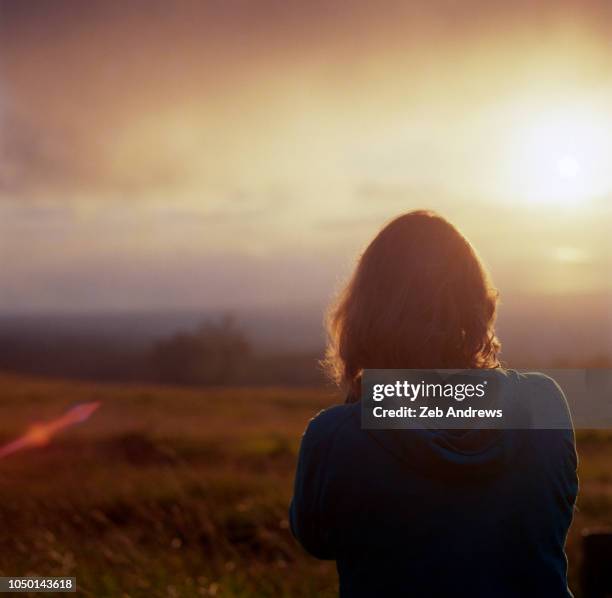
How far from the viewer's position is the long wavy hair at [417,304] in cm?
177

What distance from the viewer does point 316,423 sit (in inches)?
65.1

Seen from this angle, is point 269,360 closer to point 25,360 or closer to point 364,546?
point 25,360

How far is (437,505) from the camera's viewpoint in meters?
1.60

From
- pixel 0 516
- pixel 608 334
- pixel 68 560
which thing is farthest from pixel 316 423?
pixel 0 516

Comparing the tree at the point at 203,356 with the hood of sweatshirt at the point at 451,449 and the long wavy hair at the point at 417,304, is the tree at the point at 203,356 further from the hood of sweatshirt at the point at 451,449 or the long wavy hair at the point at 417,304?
the hood of sweatshirt at the point at 451,449

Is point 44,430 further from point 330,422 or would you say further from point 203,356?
point 203,356

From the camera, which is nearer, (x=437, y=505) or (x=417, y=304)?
(x=437, y=505)

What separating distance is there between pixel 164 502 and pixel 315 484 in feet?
13.6

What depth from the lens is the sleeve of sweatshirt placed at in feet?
5.39

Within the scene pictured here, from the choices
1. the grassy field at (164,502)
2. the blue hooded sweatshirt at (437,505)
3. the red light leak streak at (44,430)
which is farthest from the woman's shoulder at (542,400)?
the red light leak streak at (44,430)

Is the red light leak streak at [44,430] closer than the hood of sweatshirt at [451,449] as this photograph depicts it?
No

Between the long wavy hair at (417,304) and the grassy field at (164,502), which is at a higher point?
the long wavy hair at (417,304)

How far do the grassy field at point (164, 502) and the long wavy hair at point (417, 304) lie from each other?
170 centimetres

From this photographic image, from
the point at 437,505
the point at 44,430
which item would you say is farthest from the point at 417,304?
the point at 44,430
